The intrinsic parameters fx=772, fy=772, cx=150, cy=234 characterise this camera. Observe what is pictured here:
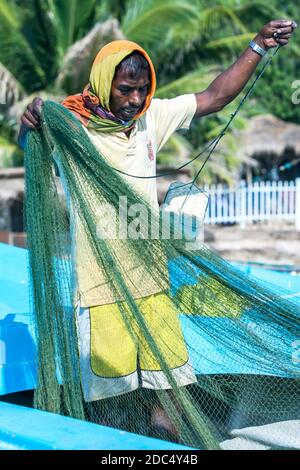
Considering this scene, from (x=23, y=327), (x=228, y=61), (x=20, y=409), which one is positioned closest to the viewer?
(x=20, y=409)

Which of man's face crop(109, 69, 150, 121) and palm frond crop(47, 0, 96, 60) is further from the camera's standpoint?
palm frond crop(47, 0, 96, 60)

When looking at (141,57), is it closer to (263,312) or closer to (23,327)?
(263,312)

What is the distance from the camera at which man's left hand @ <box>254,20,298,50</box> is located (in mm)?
3041

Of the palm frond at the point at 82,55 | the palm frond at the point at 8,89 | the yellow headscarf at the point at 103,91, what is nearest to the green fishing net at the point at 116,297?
the yellow headscarf at the point at 103,91

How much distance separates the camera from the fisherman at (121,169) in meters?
2.85

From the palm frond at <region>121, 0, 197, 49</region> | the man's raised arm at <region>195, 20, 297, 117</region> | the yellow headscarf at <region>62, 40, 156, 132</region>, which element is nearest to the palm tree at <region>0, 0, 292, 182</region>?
the palm frond at <region>121, 0, 197, 49</region>

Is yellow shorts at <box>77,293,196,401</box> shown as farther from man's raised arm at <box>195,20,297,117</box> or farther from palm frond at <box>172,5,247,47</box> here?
palm frond at <box>172,5,247,47</box>

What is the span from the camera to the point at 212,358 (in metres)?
3.03

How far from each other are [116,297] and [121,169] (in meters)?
0.50

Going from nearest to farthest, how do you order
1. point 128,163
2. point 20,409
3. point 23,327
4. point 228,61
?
1. point 20,409
2. point 128,163
3. point 23,327
4. point 228,61

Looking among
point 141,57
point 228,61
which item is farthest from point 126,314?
point 228,61

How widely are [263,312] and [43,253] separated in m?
0.85

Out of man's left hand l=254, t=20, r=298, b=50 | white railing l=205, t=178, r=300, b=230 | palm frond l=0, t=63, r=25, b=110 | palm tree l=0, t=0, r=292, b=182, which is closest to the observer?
man's left hand l=254, t=20, r=298, b=50

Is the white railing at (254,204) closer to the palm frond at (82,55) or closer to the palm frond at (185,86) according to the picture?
the palm frond at (185,86)
